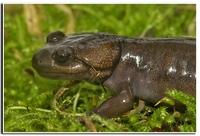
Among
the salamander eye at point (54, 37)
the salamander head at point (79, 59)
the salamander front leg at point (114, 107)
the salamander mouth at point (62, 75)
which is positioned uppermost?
the salamander eye at point (54, 37)

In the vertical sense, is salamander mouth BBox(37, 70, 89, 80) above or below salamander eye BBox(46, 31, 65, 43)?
below

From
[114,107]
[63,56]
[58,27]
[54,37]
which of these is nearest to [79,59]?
[63,56]

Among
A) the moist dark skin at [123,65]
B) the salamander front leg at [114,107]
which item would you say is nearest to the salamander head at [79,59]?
the moist dark skin at [123,65]

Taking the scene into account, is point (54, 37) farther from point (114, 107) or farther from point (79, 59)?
point (114, 107)

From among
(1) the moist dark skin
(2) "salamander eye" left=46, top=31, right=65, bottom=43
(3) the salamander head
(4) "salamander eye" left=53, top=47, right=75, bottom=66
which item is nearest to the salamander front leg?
(1) the moist dark skin

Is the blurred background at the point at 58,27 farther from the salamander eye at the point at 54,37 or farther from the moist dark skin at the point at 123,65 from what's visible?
the salamander eye at the point at 54,37

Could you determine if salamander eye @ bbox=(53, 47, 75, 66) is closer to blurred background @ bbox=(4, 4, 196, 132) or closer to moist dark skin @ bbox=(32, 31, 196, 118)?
moist dark skin @ bbox=(32, 31, 196, 118)
